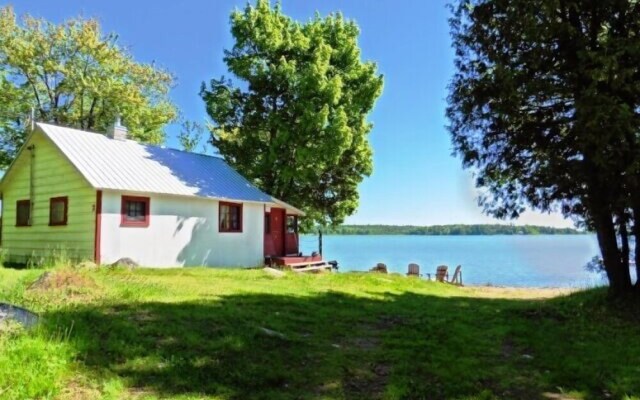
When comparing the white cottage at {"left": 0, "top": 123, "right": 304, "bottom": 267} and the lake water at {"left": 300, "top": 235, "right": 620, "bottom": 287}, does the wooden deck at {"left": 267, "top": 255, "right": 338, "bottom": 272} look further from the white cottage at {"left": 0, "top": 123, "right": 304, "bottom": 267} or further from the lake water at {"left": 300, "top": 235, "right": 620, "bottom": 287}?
the lake water at {"left": 300, "top": 235, "right": 620, "bottom": 287}

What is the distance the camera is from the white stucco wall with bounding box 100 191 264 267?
54.4ft

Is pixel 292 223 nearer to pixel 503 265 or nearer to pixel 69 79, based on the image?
pixel 69 79

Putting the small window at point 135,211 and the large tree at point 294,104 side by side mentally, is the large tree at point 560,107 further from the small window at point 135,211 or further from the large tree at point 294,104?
the large tree at point 294,104

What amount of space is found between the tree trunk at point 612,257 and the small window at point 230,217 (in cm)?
1350

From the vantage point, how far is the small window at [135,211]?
16969mm

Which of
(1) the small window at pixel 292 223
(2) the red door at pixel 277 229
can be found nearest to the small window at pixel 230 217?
(2) the red door at pixel 277 229

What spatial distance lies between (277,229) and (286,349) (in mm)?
18043

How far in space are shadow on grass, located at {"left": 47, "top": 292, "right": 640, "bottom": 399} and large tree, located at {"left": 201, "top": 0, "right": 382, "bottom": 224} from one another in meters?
17.2

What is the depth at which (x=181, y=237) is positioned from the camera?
18.7 m

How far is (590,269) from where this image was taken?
13.4 meters

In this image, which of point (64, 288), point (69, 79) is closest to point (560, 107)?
point (64, 288)

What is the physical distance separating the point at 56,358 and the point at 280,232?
19701 mm

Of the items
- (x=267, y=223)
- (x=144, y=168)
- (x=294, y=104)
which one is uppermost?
(x=294, y=104)

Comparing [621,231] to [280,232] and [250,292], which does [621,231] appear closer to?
[250,292]
